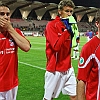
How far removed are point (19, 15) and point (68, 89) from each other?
64364mm

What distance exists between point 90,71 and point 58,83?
6.93 ft

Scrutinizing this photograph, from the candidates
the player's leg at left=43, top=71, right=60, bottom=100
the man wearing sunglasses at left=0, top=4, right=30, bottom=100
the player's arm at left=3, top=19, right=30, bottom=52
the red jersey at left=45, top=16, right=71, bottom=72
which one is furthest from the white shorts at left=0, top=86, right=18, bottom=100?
the player's leg at left=43, top=71, right=60, bottom=100

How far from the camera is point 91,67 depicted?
276 cm

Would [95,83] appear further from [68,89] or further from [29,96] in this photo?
[29,96]

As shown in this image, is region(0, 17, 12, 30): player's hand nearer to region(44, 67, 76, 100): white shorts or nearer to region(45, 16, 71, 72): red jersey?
region(45, 16, 71, 72): red jersey

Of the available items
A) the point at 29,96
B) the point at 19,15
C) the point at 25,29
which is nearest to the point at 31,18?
the point at 19,15

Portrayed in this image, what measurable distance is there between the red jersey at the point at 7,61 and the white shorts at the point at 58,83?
4.01ft

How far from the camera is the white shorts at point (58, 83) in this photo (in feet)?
15.7

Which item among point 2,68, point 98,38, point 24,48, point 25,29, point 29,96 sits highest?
point 98,38

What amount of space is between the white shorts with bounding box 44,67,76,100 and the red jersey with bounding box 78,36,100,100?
199cm

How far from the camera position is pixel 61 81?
4.83m

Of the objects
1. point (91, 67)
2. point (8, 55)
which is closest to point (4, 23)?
point (8, 55)

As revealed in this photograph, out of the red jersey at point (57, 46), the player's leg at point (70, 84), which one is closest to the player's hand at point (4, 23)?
the red jersey at point (57, 46)

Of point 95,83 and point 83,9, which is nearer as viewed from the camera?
point 95,83
